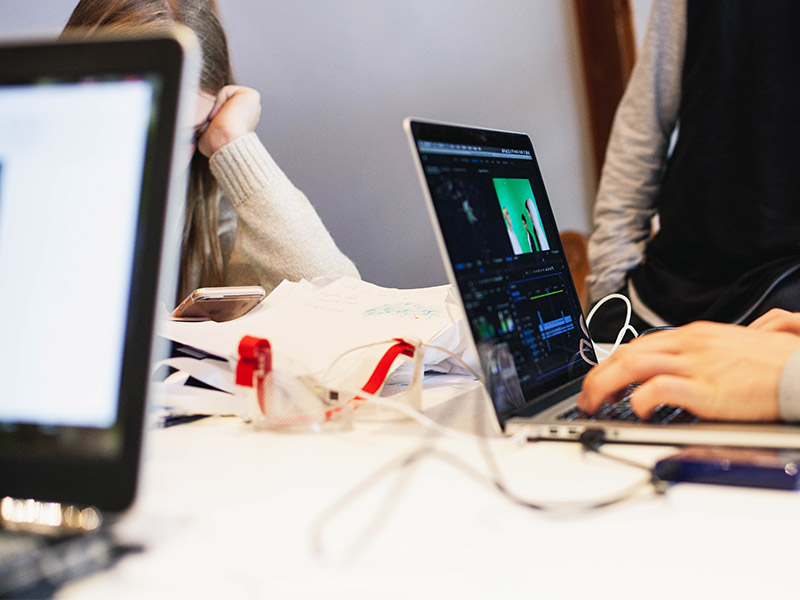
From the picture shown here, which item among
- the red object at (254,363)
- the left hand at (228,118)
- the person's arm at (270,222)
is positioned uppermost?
the left hand at (228,118)

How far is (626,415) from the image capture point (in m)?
0.58

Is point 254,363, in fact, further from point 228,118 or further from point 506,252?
point 228,118

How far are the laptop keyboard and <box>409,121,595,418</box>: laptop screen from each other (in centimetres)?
4

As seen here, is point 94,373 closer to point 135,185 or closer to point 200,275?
point 135,185

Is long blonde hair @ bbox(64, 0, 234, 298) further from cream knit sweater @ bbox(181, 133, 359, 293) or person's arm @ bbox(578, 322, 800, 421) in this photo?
person's arm @ bbox(578, 322, 800, 421)

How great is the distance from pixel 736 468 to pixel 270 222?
43.2 inches

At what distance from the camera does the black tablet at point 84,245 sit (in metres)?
0.38

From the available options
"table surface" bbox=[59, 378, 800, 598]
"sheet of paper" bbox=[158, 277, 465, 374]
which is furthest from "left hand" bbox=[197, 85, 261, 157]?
"table surface" bbox=[59, 378, 800, 598]

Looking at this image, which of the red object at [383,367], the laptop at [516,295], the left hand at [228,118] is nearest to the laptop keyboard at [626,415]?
the laptop at [516,295]

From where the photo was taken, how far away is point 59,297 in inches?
15.8

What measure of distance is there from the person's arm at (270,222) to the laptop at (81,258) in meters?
0.94

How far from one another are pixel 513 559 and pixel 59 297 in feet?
0.93

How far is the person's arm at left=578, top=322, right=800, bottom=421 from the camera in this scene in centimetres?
52

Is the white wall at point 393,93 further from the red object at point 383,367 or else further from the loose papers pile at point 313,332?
the red object at point 383,367
